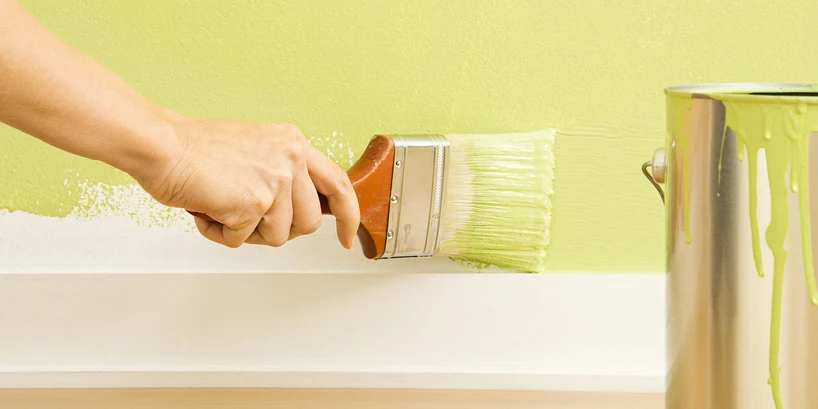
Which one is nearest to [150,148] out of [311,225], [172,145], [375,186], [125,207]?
[172,145]

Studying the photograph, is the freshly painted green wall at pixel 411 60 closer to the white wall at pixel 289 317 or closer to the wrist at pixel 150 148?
the white wall at pixel 289 317

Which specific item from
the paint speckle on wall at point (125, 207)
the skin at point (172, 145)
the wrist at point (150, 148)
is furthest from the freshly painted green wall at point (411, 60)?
the wrist at point (150, 148)

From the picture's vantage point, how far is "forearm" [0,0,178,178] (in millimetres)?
606

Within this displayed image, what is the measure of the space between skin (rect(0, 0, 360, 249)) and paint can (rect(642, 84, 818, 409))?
343 mm

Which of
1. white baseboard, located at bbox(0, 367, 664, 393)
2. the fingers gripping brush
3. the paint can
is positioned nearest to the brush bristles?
the fingers gripping brush

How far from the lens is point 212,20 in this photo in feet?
3.44

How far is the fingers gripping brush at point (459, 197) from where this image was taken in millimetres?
950

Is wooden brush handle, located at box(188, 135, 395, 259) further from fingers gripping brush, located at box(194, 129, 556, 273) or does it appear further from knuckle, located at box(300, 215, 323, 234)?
knuckle, located at box(300, 215, 323, 234)

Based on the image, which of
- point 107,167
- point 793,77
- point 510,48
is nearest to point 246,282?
point 107,167

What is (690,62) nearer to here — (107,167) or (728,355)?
(728,355)

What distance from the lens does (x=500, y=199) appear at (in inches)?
40.7

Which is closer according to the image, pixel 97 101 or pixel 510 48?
pixel 97 101

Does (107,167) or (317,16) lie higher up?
(317,16)

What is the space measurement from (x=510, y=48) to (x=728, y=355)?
521 mm
